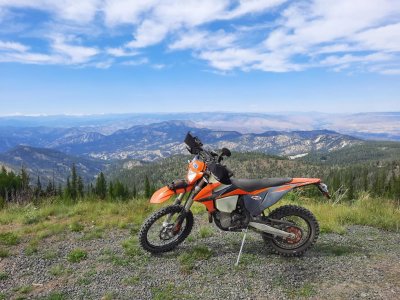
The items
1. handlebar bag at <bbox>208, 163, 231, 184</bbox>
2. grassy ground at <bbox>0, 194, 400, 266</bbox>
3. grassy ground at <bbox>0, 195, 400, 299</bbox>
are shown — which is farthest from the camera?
grassy ground at <bbox>0, 194, 400, 266</bbox>

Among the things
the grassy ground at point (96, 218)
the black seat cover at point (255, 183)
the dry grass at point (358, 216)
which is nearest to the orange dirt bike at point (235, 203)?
the black seat cover at point (255, 183)

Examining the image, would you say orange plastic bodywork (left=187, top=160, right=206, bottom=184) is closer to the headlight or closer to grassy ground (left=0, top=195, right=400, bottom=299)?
the headlight

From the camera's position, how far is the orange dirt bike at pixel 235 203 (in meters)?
6.84

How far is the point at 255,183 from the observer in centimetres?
700

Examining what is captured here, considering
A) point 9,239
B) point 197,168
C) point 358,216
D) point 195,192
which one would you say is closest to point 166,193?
point 195,192

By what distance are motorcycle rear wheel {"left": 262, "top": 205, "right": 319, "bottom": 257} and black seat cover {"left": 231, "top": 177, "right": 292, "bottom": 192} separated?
1.90 feet

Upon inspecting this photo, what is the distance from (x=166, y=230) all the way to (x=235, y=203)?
1.60 meters

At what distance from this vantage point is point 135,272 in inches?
248

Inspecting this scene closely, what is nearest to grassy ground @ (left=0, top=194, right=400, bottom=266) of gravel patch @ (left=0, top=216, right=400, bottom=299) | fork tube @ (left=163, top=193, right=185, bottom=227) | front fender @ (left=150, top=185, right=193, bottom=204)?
gravel patch @ (left=0, top=216, right=400, bottom=299)

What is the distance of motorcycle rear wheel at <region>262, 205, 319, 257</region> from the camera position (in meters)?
6.98

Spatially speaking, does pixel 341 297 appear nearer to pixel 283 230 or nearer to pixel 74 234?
pixel 283 230

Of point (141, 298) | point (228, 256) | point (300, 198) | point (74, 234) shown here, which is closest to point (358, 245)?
point (228, 256)

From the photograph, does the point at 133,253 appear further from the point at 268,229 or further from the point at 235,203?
the point at 268,229

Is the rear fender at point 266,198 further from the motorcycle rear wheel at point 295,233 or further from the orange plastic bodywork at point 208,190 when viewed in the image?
the orange plastic bodywork at point 208,190
